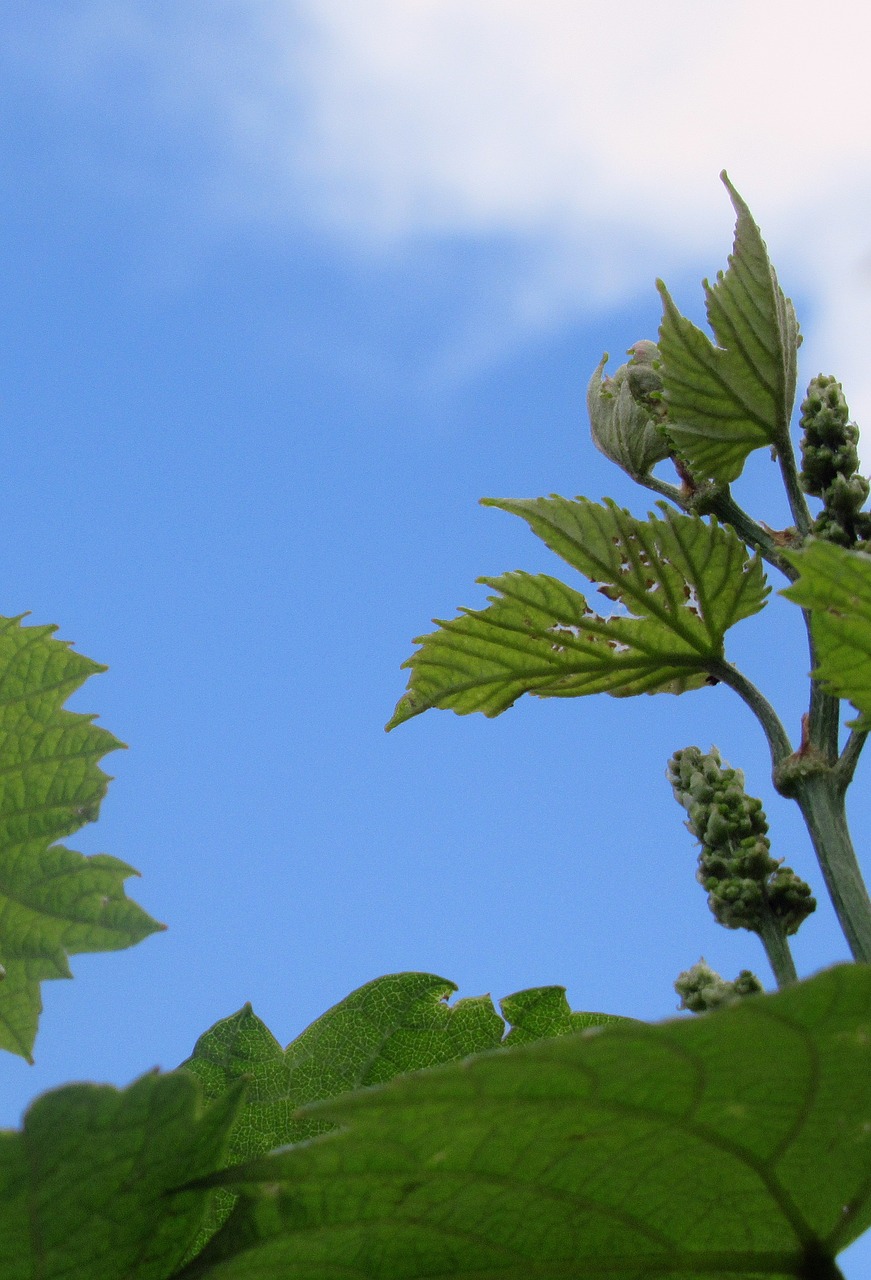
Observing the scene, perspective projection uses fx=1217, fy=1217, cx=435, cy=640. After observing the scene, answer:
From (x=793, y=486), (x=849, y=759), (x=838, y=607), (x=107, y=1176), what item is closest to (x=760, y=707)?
(x=849, y=759)

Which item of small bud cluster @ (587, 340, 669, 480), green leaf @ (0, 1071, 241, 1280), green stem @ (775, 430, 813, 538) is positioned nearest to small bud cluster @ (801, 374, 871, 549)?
green stem @ (775, 430, 813, 538)

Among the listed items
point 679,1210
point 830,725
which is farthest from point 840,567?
point 679,1210

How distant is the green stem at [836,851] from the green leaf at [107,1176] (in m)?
0.85

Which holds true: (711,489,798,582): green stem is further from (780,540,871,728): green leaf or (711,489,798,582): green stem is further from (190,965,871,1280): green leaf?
(190,965,871,1280): green leaf

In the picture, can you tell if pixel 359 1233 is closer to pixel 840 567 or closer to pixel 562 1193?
pixel 562 1193

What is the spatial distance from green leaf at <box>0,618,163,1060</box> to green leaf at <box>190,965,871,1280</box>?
1.65 ft

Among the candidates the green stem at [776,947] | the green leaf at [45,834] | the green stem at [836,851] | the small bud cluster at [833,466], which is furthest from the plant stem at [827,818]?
the green leaf at [45,834]

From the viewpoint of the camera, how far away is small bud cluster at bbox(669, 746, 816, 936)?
1.64m

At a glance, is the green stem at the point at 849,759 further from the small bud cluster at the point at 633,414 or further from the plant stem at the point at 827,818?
the small bud cluster at the point at 633,414

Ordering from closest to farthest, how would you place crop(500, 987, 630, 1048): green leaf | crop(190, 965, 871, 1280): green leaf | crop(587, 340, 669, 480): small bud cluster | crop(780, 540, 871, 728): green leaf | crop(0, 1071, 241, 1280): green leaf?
crop(190, 965, 871, 1280): green leaf < crop(0, 1071, 241, 1280): green leaf < crop(780, 540, 871, 728): green leaf < crop(500, 987, 630, 1048): green leaf < crop(587, 340, 669, 480): small bud cluster

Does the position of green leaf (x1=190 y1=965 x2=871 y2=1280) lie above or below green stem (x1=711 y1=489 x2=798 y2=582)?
below

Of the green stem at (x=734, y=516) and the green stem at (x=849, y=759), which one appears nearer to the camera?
the green stem at (x=849, y=759)

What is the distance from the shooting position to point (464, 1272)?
1026 millimetres

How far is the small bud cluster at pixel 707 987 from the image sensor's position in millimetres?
1536
